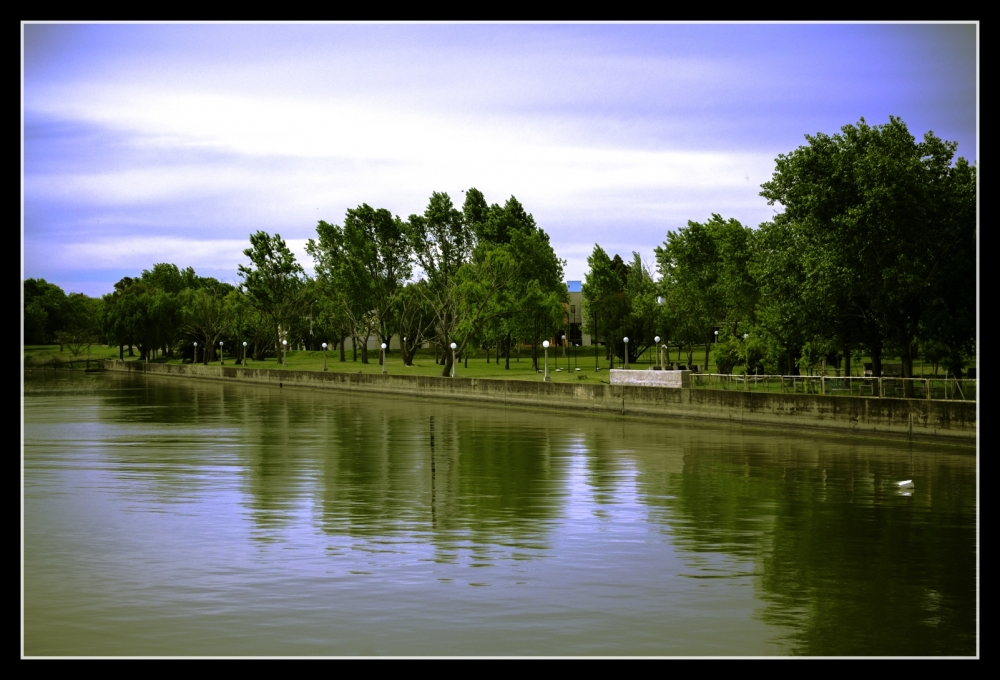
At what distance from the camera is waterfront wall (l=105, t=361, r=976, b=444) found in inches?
1348

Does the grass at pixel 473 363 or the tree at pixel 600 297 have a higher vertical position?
the tree at pixel 600 297

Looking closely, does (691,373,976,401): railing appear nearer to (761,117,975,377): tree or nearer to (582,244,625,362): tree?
(761,117,975,377): tree

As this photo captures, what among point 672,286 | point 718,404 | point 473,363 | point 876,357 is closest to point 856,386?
point 718,404

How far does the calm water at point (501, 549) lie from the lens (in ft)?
43.2

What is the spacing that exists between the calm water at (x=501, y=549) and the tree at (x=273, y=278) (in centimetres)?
8101

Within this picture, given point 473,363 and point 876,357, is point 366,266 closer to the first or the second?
point 473,363

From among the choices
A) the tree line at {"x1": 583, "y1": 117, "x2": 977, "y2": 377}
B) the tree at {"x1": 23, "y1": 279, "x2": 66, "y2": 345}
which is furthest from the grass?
the tree line at {"x1": 583, "y1": 117, "x2": 977, "y2": 377}

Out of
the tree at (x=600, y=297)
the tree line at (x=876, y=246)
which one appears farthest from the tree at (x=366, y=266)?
the tree line at (x=876, y=246)

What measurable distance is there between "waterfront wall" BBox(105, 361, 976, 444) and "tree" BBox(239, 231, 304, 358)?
4442 cm

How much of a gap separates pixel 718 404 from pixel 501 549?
87.0 ft

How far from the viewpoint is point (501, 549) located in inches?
711

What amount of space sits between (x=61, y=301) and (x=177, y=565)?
475ft

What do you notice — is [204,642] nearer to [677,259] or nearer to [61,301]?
[677,259]

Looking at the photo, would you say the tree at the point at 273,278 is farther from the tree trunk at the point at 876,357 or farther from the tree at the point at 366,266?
the tree trunk at the point at 876,357
